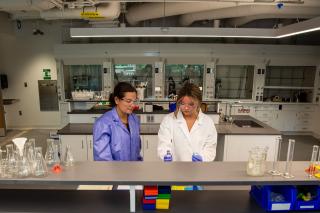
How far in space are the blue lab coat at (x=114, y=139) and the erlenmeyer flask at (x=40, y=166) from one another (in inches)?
19.6

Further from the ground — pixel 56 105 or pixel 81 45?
pixel 81 45

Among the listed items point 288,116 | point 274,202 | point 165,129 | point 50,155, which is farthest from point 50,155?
point 288,116

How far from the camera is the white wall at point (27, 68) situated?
6230 millimetres

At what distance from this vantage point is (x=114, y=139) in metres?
1.88

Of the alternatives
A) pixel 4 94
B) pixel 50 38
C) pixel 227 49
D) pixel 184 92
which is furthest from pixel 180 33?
pixel 4 94

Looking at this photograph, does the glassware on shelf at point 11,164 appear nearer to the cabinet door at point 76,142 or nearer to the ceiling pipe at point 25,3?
the cabinet door at point 76,142

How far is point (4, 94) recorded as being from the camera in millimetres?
6434

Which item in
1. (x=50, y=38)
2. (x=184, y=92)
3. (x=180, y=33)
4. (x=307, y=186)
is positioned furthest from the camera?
(x=50, y=38)

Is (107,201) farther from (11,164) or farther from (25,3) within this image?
(25,3)

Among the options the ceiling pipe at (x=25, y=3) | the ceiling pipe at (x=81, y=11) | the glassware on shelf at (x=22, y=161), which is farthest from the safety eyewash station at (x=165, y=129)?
the ceiling pipe at (x=25, y=3)

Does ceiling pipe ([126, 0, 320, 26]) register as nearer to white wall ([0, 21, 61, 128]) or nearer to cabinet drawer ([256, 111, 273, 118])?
white wall ([0, 21, 61, 128])

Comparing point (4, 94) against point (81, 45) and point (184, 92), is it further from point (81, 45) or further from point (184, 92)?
point (184, 92)

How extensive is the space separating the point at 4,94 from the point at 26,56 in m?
1.22

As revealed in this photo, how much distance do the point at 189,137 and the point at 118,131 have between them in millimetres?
614
